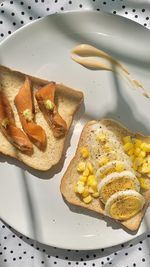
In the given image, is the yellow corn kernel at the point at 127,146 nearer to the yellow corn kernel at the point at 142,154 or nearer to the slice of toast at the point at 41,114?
the yellow corn kernel at the point at 142,154

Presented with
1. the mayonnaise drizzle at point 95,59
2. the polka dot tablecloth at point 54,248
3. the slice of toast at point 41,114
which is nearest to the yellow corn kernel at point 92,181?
the slice of toast at point 41,114

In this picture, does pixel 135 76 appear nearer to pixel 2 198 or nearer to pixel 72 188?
pixel 72 188

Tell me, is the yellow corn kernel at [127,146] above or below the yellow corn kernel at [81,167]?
above

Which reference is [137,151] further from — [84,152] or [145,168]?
[84,152]

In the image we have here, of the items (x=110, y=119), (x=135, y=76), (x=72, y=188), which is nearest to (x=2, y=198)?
(x=72, y=188)

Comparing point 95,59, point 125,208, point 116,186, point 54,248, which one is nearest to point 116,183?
point 116,186

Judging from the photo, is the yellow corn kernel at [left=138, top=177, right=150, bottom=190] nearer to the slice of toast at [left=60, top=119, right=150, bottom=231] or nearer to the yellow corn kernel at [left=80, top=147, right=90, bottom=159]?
the slice of toast at [left=60, top=119, right=150, bottom=231]

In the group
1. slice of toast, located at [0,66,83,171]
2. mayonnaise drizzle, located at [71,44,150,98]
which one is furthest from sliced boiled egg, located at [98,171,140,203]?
mayonnaise drizzle, located at [71,44,150,98]

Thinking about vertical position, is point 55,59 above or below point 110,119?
above
